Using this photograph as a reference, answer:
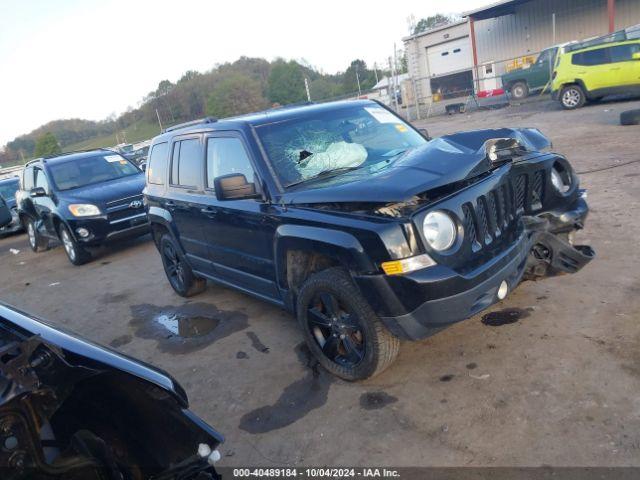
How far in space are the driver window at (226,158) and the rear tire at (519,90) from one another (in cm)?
2209

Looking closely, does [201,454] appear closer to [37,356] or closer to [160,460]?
[160,460]

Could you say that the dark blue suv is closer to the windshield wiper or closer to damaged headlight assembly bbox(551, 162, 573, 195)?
the windshield wiper

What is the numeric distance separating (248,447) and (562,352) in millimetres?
2174

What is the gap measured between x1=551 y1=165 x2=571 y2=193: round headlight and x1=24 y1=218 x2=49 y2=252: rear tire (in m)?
10.2

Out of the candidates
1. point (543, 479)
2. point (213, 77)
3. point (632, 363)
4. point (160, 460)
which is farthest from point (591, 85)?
point (213, 77)

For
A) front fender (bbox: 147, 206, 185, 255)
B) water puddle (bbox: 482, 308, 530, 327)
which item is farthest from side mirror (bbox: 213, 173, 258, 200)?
water puddle (bbox: 482, 308, 530, 327)

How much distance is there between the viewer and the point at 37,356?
187cm

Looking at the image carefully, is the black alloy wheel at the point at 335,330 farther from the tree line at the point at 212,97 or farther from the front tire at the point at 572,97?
the tree line at the point at 212,97

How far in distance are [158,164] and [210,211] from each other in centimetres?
153

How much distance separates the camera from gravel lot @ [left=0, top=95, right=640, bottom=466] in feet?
9.12

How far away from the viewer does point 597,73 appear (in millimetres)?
15359

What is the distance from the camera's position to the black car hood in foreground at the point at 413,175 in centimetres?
304

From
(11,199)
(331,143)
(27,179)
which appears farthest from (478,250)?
(11,199)

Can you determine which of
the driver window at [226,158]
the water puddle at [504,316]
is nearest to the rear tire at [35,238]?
the driver window at [226,158]
